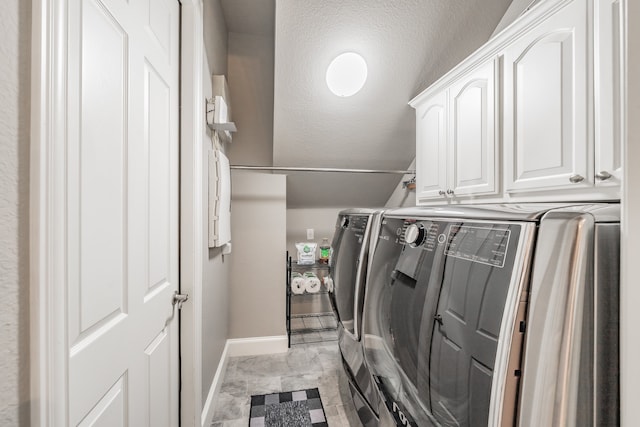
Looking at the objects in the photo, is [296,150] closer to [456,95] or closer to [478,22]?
[456,95]

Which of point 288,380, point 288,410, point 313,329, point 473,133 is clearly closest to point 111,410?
point 288,410

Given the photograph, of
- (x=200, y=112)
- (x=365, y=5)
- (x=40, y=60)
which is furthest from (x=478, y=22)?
(x=40, y=60)

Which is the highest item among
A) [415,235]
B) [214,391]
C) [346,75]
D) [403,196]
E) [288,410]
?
[346,75]

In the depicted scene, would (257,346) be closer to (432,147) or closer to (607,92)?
(432,147)

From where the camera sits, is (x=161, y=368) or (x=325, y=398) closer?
(x=161, y=368)

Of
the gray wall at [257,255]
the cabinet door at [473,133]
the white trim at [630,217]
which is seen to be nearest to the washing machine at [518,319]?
the white trim at [630,217]

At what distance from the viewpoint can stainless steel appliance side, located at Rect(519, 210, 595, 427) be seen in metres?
0.48

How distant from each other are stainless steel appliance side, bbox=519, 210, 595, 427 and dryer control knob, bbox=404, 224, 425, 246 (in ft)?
1.37

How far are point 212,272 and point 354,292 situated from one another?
907 mm

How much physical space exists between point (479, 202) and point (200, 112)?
1470 millimetres

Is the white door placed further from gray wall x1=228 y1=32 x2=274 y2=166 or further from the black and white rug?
gray wall x1=228 y1=32 x2=274 y2=166

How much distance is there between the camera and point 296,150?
2.44 metres

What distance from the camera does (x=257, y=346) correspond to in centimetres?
246

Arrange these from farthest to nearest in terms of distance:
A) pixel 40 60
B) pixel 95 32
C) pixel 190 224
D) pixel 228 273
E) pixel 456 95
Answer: pixel 228 273 < pixel 456 95 < pixel 190 224 < pixel 95 32 < pixel 40 60
